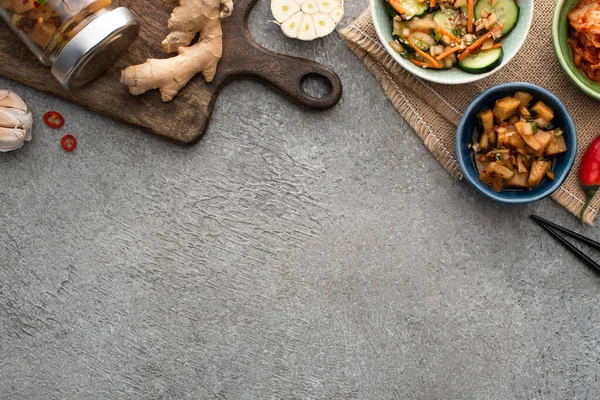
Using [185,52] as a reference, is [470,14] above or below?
above

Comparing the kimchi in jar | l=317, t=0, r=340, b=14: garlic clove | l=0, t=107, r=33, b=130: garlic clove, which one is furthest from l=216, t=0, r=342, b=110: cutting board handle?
the kimchi in jar

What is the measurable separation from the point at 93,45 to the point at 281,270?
112cm

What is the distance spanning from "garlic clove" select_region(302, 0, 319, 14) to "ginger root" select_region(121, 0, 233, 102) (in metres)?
0.29

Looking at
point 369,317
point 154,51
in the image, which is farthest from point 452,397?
point 154,51

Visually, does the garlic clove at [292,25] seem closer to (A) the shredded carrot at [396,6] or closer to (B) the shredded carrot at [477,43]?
(A) the shredded carrot at [396,6]

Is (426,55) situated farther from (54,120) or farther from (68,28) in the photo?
(54,120)

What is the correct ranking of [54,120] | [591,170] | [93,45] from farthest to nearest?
[54,120]
[591,170]
[93,45]

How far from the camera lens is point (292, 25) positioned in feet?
8.06

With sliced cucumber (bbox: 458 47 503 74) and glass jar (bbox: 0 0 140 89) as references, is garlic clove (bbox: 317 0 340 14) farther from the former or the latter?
glass jar (bbox: 0 0 140 89)

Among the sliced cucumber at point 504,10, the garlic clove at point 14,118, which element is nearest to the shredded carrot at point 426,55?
the sliced cucumber at point 504,10

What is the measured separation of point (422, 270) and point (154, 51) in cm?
139

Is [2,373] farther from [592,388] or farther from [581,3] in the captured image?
[581,3]

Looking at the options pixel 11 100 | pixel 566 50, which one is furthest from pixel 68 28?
pixel 566 50

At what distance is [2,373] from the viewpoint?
257cm
